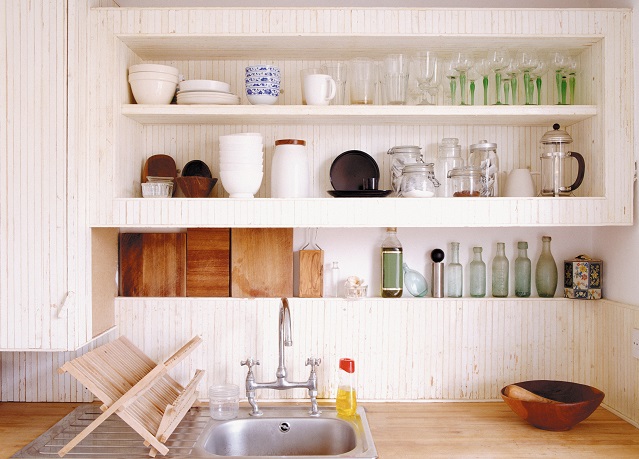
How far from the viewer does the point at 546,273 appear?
2.20 metres

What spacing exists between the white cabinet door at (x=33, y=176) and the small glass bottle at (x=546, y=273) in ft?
5.49

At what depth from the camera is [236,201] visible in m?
1.95

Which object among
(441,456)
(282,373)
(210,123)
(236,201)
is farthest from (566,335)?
(210,123)

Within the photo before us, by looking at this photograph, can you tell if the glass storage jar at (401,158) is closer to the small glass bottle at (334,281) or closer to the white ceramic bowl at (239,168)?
the small glass bottle at (334,281)

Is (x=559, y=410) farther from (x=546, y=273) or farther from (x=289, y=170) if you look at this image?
(x=289, y=170)

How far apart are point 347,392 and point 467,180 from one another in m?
0.86

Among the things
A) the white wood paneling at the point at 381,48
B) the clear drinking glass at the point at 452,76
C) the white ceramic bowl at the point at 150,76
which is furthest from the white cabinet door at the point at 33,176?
the clear drinking glass at the point at 452,76

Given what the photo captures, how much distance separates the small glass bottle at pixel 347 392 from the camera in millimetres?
1997

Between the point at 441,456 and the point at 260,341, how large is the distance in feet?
2.60

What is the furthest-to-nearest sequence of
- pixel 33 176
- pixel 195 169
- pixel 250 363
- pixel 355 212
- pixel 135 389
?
pixel 195 169 → pixel 250 363 → pixel 355 212 → pixel 33 176 → pixel 135 389

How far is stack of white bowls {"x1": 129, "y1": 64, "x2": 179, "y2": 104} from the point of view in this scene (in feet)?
6.56

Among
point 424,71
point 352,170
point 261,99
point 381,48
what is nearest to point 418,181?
point 352,170

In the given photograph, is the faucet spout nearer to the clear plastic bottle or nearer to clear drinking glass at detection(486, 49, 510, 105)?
the clear plastic bottle

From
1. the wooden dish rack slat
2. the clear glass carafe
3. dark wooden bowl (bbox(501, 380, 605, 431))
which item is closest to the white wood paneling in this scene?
the clear glass carafe
